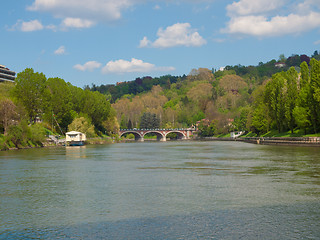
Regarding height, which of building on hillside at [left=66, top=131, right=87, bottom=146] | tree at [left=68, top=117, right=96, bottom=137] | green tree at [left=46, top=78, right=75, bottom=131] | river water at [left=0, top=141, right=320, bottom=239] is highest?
green tree at [left=46, top=78, right=75, bottom=131]

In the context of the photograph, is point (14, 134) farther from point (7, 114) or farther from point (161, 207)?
point (161, 207)

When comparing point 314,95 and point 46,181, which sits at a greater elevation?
point 314,95

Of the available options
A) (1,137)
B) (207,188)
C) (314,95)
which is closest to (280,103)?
(314,95)

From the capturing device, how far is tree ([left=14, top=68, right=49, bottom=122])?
111 metres

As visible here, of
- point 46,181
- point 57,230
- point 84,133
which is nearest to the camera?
point 57,230

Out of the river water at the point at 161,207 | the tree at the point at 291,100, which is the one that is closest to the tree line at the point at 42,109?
the river water at the point at 161,207

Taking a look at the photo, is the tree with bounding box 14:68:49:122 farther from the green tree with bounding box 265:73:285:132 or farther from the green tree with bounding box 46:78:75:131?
the green tree with bounding box 265:73:285:132

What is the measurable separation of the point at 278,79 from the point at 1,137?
75564 mm

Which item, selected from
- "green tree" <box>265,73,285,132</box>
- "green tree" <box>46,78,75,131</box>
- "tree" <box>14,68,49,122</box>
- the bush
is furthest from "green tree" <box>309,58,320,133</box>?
"green tree" <box>46,78,75,131</box>

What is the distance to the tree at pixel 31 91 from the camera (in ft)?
363

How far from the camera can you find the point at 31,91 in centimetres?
11150

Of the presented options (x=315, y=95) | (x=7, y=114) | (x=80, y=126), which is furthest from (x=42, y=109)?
(x=315, y=95)

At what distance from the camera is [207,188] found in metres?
28.4

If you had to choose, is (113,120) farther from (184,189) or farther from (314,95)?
(184,189)
